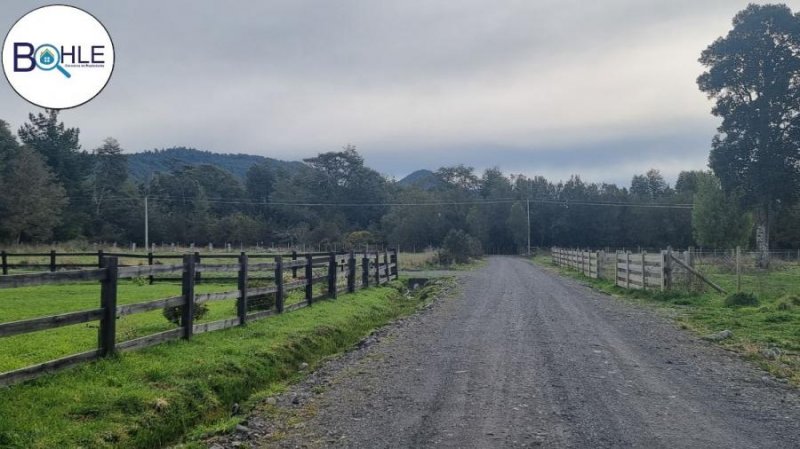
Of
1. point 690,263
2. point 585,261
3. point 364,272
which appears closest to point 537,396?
point 364,272

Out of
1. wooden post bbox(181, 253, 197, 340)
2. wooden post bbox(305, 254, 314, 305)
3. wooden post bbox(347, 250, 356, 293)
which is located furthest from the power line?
wooden post bbox(181, 253, 197, 340)

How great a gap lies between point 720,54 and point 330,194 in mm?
78491

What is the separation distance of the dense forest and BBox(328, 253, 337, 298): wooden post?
1689 inches

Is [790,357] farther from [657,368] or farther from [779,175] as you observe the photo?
[779,175]

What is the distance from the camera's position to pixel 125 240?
8031 centimetres

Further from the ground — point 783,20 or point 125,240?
point 783,20

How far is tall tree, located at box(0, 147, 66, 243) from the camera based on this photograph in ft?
188

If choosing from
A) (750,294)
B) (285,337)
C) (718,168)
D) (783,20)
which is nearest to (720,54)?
(783,20)

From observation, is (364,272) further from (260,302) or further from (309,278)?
(260,302)

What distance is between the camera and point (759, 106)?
129 feet

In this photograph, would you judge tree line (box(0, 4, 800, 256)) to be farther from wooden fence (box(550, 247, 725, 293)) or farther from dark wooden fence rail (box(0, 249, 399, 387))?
dark wooden fence rail (box(0, 249, 399, 387))

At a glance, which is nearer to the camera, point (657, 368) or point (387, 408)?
point (387, 408)

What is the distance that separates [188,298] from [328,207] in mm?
98046

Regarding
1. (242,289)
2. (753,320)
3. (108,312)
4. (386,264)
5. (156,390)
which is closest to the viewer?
(156,390)
